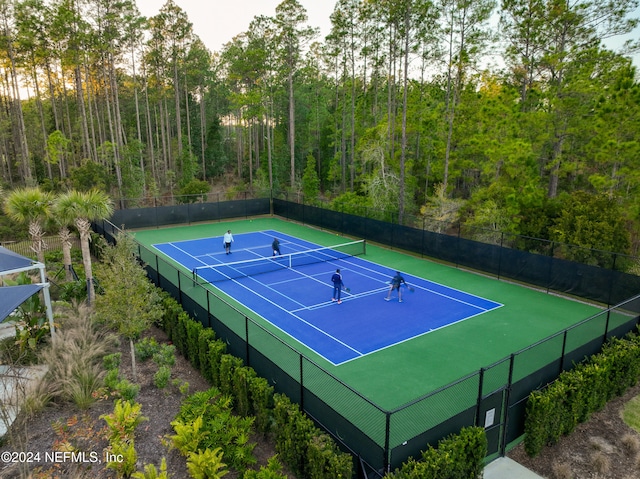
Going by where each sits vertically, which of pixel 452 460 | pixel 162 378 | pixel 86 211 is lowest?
pixel 162 378

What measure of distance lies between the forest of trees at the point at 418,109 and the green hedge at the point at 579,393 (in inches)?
417

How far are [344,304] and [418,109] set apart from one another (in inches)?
905

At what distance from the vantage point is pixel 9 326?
14.0m

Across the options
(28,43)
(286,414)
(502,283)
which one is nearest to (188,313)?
(286,414)

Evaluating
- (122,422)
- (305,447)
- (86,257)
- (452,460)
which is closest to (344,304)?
(305,447)

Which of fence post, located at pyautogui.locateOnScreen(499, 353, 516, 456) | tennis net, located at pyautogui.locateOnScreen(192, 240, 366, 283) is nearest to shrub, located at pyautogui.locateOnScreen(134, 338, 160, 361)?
tennis net, located at pyautogui.locateOnScreen(192, 240, 366, 283)

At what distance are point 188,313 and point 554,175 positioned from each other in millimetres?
21404

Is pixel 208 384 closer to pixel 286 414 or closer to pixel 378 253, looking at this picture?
pixel 286 414

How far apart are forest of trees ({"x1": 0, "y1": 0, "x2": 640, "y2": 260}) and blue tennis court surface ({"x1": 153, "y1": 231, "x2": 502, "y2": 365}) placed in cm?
750

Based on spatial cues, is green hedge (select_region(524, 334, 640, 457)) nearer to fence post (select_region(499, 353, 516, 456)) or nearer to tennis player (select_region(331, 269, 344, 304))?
fence post (select_region(499, 353, 516, 456))

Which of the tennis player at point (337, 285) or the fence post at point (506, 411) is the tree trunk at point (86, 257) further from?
the fence post at point (506, 411)

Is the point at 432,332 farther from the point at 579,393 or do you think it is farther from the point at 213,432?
the point at 213,432

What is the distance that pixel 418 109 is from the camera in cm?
3566

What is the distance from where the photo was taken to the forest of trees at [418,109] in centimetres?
2238
